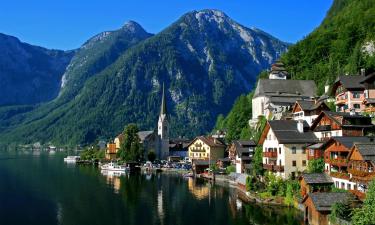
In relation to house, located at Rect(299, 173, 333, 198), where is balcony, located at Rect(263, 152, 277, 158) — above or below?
above

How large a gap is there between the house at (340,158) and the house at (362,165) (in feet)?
4.07

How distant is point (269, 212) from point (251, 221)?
5127mm

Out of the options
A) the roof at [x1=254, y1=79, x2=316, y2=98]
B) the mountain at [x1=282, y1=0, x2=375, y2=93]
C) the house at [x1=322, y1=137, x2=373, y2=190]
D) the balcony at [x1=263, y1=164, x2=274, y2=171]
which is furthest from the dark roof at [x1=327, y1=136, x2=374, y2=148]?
the roof at [x1=254, y1=79, x2=316, y2=98]

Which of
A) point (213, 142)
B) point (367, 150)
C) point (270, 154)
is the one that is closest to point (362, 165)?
point (367, 150)

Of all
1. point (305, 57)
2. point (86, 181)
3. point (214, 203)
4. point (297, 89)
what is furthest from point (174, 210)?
point (305, 57)

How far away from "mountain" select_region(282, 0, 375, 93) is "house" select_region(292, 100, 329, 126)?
2752 cm

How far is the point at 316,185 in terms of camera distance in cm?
5925

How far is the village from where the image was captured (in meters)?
52.2

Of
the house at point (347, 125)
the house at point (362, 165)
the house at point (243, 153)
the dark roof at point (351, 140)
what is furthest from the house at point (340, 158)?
the house at point (243, 153)

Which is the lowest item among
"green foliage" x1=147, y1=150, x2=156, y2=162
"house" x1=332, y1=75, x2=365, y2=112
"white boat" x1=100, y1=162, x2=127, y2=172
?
"white boat" x1=100, y1=162, x2=127, y2=172

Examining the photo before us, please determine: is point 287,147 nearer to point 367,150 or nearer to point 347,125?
point 347,125

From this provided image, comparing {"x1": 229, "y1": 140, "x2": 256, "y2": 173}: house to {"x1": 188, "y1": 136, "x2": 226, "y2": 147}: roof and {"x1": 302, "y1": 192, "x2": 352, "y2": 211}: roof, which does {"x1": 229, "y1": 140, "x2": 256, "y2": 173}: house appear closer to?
{"x1": 188, "y1": 136, "x2": 226, "y2": 147}: roof

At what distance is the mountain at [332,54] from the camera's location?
11536cm

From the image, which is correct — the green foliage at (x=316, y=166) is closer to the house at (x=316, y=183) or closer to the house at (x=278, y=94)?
the house at (x=316, y=183)
